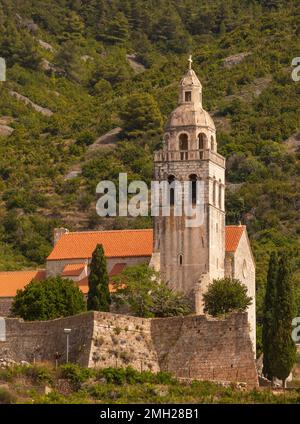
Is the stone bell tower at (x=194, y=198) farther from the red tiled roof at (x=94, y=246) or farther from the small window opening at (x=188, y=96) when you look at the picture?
the red tiled roof at (x=94, y=246)

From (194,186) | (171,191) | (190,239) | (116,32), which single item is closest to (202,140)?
(194,186)

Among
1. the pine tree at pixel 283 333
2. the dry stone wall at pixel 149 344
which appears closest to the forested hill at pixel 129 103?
the pine tree at pixel 283 333

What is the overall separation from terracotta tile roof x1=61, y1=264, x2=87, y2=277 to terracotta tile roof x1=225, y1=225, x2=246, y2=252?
7.15 metres

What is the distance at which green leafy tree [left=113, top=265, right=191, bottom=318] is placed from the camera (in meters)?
88.3

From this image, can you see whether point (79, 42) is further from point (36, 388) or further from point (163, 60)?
point (36, 388)

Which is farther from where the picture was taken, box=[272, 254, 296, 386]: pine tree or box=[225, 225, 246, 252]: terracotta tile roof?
box=[225, 225, 246, 252]: terracotta tile roof

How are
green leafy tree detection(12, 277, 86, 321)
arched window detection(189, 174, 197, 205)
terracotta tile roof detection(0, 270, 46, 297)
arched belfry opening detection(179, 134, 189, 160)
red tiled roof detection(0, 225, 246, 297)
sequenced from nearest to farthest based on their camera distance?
1. green leafy tree detection(12, 277, 86, 321)
2. arched window detection(189, 174, 197, 205)
3. arched belfry opening detection(179, 134, 189, 160)
4. red tiled roof detection(0, 225, 246, 297)
5. terracotta tile roof detection(0, 270, 46, 297)

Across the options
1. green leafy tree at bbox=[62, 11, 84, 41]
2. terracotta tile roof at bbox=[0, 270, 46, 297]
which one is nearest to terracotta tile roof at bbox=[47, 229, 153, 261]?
terracotta tile roof at bbox=[0, 270, 46, 297]

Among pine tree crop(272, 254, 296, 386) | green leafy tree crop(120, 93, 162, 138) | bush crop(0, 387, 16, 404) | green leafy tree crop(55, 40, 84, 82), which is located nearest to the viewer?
bush crop(0, 387, 16, 404)

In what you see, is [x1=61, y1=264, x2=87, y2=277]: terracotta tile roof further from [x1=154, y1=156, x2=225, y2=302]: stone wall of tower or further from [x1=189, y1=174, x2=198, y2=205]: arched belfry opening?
[x1=189, y1=174, x2=198, y2=205]: arched belfry opening

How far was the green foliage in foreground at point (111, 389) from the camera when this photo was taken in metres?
74.9

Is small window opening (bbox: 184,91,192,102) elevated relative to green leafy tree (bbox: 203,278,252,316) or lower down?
elevated

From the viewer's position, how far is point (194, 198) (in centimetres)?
9494
